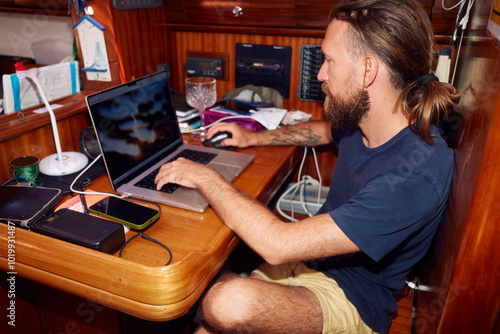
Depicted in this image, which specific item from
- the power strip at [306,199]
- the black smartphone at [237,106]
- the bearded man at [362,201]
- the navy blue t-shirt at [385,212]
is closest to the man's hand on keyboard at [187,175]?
the bearded man at [362,201]

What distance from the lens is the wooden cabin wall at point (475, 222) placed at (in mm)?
696

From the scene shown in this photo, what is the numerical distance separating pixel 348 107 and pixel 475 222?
0.53 m

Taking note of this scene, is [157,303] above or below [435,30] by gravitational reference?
below

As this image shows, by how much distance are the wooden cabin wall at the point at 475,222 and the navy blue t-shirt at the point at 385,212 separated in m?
0.06

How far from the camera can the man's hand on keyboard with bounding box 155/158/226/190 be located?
3.59 ft

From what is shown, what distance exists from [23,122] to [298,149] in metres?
1.01

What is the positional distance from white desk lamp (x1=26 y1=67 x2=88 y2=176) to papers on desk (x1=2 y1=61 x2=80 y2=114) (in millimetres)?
41

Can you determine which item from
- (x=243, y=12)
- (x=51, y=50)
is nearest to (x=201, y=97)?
(x=243, y=12)

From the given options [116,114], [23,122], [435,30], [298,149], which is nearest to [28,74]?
[23,122]

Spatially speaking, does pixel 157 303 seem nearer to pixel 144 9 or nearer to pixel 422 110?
pixel 422 110

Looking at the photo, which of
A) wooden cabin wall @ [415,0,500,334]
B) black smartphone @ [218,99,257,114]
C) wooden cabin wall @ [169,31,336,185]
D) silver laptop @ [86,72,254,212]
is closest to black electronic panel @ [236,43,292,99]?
wooden cabin wall @ [169,31,336,185]

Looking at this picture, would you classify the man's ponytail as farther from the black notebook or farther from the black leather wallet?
the black notebook

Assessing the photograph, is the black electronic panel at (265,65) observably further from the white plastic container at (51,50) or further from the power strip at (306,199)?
the white plastic container at (51,50)

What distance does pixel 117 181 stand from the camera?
1110 millimetres
